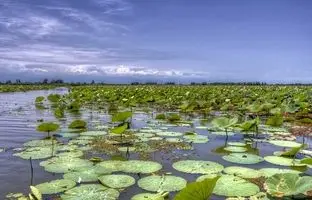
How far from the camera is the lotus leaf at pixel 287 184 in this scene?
3.78m

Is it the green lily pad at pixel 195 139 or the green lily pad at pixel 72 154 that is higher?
the green lily pad at pixel 195 139

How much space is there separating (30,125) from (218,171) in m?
6.41

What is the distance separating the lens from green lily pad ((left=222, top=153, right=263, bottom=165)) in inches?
230

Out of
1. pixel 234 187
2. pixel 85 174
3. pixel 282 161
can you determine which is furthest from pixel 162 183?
pixel 282 161

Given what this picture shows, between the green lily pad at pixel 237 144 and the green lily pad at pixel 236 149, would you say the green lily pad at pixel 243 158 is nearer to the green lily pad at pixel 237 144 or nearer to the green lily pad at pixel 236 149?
the green lily pad at pixel 236 149

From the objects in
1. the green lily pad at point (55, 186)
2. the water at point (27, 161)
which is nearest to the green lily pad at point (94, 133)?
the water at point (27, 161)

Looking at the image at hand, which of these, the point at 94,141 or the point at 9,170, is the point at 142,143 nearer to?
the point at 94,141

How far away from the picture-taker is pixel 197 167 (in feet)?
17.5

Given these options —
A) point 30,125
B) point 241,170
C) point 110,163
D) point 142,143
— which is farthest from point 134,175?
point 30,125

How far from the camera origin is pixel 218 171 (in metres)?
5.16

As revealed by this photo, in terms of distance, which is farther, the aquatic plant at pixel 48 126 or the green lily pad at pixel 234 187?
the aquatic plant at pixel 48 126

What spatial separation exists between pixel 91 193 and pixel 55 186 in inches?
20.4

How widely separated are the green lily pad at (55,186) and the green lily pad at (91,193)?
0.14 m

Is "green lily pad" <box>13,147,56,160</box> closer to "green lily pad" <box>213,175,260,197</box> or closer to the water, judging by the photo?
the water
